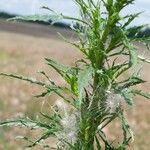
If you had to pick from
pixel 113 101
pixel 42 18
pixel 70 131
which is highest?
pixel 42 18

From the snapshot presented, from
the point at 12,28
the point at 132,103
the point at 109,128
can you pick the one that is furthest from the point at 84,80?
the point at 12,28

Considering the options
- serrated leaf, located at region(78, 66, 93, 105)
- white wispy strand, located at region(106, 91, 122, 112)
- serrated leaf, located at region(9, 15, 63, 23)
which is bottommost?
white wispy strand, located at region(106, 91, 122, 112)

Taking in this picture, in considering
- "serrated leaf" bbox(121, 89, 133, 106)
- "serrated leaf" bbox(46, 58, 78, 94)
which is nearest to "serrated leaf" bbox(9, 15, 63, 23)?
"serrated leaf" bbox(46, 58, 78, 94)

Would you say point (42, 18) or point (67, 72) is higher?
point (42, 18)

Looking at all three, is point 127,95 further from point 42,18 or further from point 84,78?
point 42,18

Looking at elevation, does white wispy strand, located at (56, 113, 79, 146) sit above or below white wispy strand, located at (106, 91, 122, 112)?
below

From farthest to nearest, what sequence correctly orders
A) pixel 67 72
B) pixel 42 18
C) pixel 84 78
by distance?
pixel 67 72, pixel 42 18, pixel 84 78

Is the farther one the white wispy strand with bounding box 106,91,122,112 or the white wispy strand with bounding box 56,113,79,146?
the white wispy strand with bounding box 56,113,79,146

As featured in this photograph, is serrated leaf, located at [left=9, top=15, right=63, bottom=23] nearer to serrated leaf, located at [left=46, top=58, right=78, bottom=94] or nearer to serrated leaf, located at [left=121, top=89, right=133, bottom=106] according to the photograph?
serrated leaf, located at [left=46, top=58, right=78, bottom=94]

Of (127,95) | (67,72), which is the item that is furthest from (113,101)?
(67,72)

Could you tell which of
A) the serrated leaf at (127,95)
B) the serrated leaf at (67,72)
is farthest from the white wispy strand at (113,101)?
the serrated leaf at (67,72)
